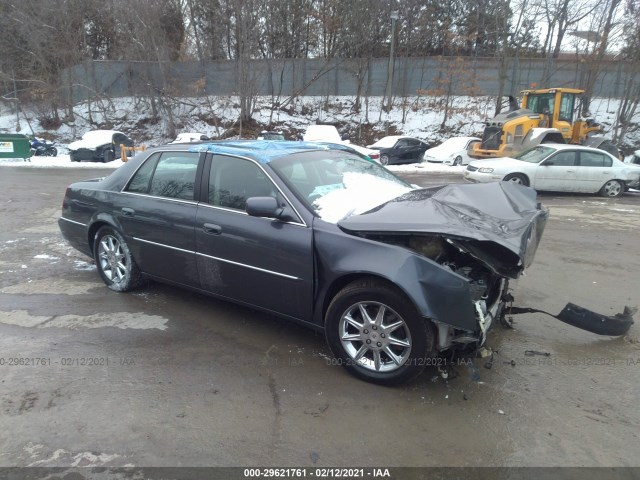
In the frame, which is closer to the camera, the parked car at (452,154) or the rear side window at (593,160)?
the rear side window at (593,160)

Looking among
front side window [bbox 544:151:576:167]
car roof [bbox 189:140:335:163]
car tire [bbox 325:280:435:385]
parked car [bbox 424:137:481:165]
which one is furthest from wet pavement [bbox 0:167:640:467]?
parked car [bbox 424:137:481:165]

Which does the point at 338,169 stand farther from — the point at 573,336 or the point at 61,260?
the point at 61,260

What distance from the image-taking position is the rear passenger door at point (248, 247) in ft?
10.9

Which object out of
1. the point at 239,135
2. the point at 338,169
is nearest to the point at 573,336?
the point at 338,169

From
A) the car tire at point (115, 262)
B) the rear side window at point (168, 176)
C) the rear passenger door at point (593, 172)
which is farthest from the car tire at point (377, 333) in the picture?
the rear passenger door at point (593, 172)

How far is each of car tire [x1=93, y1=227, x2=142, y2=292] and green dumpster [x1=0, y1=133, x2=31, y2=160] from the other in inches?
808

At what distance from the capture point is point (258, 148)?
3939 millimetres

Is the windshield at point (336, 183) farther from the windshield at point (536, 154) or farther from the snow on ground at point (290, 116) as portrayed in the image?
the snow on ground at point (290, 116)

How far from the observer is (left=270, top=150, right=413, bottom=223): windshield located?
11.5ft

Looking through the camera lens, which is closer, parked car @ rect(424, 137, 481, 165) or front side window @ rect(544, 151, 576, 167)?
front side window @ rect(544, 151, 576, 167)

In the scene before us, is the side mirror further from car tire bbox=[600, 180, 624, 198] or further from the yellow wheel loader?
the yellow wheel loader

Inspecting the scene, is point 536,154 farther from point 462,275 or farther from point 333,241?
point 333,241

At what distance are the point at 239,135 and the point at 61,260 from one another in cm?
2661

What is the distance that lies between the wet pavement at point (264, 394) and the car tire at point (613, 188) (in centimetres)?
881
